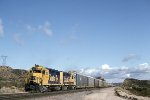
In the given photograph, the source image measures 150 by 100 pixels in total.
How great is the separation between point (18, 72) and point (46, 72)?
205 feet

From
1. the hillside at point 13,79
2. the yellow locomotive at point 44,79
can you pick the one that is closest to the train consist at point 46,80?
the yellow locomotive at point 44,79

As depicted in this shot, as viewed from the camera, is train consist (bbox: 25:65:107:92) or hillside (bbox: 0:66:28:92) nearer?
train consist (bbox: 25:65:107:92)

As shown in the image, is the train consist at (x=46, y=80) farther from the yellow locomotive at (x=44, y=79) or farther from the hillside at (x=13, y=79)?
Result: the hillside at (x=13, y=79)

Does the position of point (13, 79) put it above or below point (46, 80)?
above

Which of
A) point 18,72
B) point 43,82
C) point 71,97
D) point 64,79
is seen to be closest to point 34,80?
point 43,82

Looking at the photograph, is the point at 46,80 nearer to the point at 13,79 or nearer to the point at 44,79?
the point at 44,79

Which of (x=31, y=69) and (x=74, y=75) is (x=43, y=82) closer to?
(x=31, y=69)

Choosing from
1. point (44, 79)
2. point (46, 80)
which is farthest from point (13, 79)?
point (44, 79)

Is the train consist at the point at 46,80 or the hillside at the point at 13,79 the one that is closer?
the train consist at the point at 46,80

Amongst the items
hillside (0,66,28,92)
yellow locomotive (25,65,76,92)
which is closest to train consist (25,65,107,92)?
yellow locomotive (25,65,76,92)

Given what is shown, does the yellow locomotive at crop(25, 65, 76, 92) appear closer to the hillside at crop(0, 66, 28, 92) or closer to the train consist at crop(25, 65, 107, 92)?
the train consist at crop(25, 65, 107, 92)

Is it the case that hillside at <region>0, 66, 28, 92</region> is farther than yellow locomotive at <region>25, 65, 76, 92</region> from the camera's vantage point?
Yes

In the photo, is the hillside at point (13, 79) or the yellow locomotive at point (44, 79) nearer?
the yellow locomotive at point (44, 79)

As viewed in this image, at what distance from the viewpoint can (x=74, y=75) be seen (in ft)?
227
